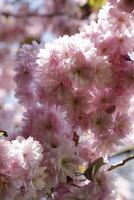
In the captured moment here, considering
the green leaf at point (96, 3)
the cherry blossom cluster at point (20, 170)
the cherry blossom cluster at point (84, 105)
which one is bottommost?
the cherry blossom cluster at point (20, 170)

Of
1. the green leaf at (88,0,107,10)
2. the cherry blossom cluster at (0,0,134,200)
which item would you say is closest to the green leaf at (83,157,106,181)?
the cherry blossom cluster at (0,0,134,200)

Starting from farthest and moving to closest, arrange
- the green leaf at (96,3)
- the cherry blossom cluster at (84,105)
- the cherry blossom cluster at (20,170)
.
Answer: the green leaf at (96,3)
the cherry blossom cluster at (84,105)
the cherry blossom cluster at (20,170)

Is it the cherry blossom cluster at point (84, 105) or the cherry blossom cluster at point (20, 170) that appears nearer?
the cherry blossom cluster at point (20, 170)

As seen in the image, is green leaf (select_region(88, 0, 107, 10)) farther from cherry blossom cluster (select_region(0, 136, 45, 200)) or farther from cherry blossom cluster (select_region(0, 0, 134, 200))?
cherry blossom cluster (select_region(0, 136, 45, 200))

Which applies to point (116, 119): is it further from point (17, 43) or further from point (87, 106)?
point (17, 43)

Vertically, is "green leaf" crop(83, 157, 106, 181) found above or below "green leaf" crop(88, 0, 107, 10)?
below

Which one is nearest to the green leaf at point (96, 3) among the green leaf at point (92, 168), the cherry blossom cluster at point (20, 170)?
the green leaf at point (92, 168)

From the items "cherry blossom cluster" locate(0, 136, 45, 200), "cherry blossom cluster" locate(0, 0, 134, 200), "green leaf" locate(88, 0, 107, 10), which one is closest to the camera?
"cherry blossom cluster" locate(0, 136, 45, 200)

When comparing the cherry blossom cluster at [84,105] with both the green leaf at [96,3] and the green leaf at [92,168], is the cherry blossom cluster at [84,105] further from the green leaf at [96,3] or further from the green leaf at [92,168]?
the green leaf at [96,3]

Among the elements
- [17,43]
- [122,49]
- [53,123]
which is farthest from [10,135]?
[17,43]
